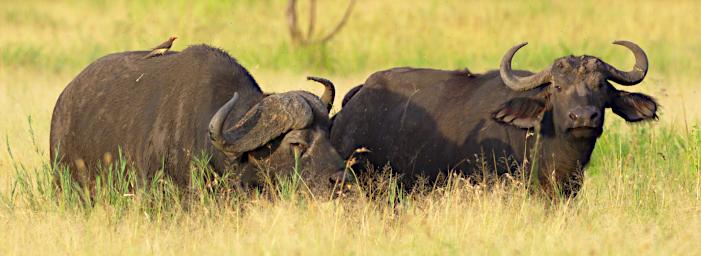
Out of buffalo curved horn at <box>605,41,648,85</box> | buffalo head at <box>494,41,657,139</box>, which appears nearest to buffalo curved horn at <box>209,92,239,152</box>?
buffalo head at <box>494,41,657,139</box>

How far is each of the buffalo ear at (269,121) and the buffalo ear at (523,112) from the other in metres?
1.84

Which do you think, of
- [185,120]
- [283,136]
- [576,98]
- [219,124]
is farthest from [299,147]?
[576,98]

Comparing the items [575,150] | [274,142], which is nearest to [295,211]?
[274,142]

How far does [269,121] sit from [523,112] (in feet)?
6.69

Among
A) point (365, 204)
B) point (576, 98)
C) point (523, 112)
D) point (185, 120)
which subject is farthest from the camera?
point (523, 112)

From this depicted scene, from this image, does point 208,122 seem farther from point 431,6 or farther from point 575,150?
point 431,6

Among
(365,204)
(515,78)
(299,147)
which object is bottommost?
(365,204)

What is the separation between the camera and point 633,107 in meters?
7.91

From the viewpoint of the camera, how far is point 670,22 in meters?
23.7

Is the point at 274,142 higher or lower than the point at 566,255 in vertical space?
higher

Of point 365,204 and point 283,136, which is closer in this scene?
point 283,136

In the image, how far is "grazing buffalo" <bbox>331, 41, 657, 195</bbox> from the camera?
24.9 feet

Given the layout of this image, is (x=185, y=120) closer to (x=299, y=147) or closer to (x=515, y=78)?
(x=299, y=147)

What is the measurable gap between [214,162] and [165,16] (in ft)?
61.9
